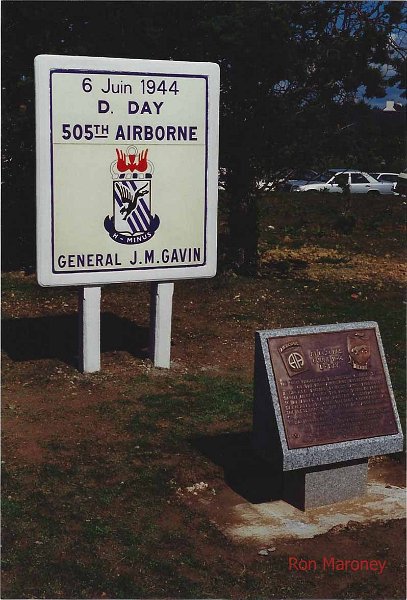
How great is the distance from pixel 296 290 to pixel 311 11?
409cm

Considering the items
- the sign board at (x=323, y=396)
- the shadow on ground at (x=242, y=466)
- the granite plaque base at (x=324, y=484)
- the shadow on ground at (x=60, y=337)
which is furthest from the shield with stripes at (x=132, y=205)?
the granite plaque base at (x=324, y=484)

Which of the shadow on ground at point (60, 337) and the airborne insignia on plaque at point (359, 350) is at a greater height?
the airborne insignia on plaque at point (359, 350)

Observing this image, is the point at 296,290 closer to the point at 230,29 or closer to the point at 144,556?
the point at 230,29

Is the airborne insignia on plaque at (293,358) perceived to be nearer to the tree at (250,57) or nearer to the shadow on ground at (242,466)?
the shadow on ground at (242,466)

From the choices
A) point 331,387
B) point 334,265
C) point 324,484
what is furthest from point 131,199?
point 334,265

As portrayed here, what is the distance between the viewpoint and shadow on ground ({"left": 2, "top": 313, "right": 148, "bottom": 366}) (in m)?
11.5

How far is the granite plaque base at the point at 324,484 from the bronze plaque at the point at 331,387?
0.33 meters

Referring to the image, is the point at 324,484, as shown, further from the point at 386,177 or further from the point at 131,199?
the point at 386,177

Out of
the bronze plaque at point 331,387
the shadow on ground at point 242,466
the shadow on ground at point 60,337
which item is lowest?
the shadow on ground at point 242,466

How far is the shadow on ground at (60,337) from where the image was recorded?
37.7 ft

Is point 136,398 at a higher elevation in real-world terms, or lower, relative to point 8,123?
lower

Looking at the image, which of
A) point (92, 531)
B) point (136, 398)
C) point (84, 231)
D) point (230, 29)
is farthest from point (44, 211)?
point (230, 29)

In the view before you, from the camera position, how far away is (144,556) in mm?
6633

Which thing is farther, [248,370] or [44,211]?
[248,370]
